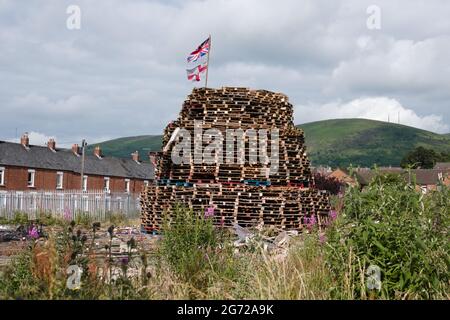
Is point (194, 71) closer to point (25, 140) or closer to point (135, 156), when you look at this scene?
point (25, 140)

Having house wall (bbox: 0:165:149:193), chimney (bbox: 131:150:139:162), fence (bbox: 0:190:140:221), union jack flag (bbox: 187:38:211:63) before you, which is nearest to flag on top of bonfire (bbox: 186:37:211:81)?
union jack flag (bbox: 187:38:211:63)

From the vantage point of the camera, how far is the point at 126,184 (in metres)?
61.0

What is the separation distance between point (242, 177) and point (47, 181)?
121 ft

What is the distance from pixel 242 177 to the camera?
1895 cm

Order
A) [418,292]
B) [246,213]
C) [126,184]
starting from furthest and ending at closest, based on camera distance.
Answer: [126,184] → [246,213] → [418,292]

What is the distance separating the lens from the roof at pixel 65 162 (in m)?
49.5

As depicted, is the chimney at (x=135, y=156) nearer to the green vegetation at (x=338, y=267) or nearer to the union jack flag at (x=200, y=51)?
the union jack flag at (x=200, y=51)

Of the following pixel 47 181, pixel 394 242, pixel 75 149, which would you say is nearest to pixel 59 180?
pixel 47 181

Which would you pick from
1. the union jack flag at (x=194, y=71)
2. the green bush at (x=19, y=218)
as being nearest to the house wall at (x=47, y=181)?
the green bush at (x=19, y=218)

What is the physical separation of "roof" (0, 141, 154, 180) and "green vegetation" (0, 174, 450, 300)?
44.3 meters
